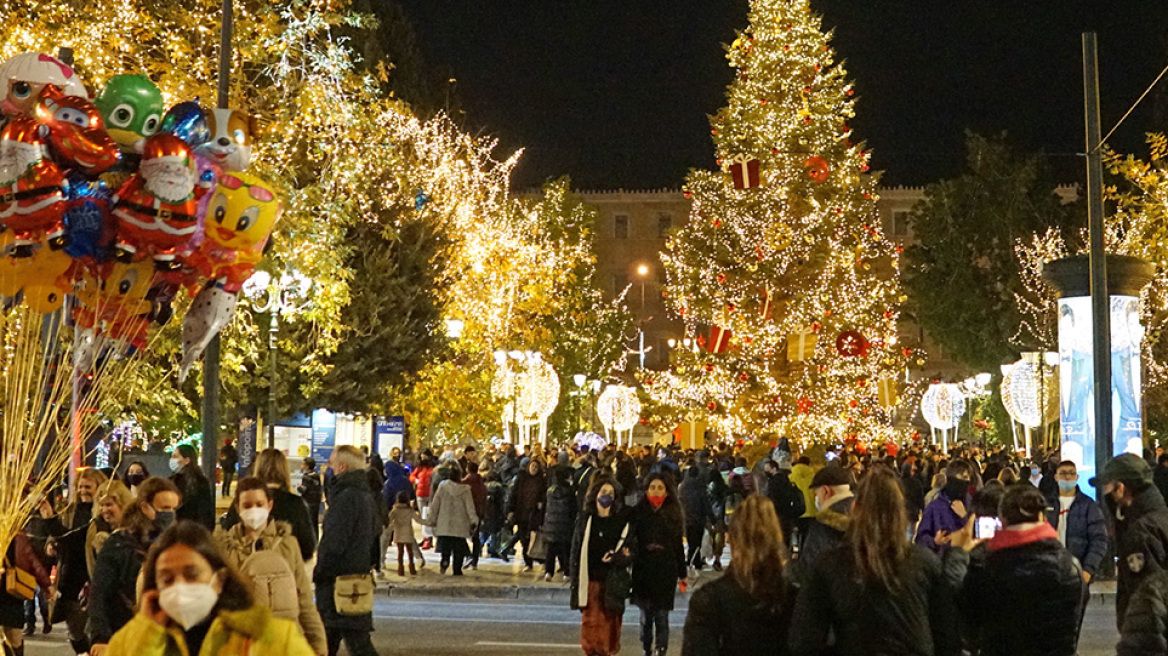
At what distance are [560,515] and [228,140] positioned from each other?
7.58 meters

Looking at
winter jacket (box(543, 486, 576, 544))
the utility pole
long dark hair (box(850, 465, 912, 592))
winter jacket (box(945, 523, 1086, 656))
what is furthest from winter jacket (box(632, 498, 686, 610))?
winter jacket (box(543, 486, 576, 544))

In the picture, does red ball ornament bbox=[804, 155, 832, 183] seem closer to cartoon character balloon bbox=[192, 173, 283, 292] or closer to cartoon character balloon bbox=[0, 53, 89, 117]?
cartoon character balloon bbox=[192, 173, 283, 292]

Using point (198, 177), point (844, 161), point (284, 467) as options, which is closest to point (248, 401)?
point (844, 161)

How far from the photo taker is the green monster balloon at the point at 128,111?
13.2 m

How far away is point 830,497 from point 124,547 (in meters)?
4.08

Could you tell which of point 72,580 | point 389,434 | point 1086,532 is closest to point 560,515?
point 72,580

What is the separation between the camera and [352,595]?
10320 mm

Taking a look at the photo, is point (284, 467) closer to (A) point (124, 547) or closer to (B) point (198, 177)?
(A) point (124, 547)

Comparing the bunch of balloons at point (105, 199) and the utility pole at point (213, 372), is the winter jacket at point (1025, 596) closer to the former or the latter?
the bunch of balloons at point (105, 199)

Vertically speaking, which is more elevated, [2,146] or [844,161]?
[844,161]

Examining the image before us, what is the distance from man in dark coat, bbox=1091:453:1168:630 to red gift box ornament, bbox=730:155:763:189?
2896 cm

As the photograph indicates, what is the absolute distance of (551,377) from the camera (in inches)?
1708

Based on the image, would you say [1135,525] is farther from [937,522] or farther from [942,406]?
[942,406]

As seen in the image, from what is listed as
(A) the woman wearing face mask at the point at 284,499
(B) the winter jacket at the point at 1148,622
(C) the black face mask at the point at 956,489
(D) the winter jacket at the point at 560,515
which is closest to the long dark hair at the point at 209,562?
(B) the winter jacket at the point at 1148,622
